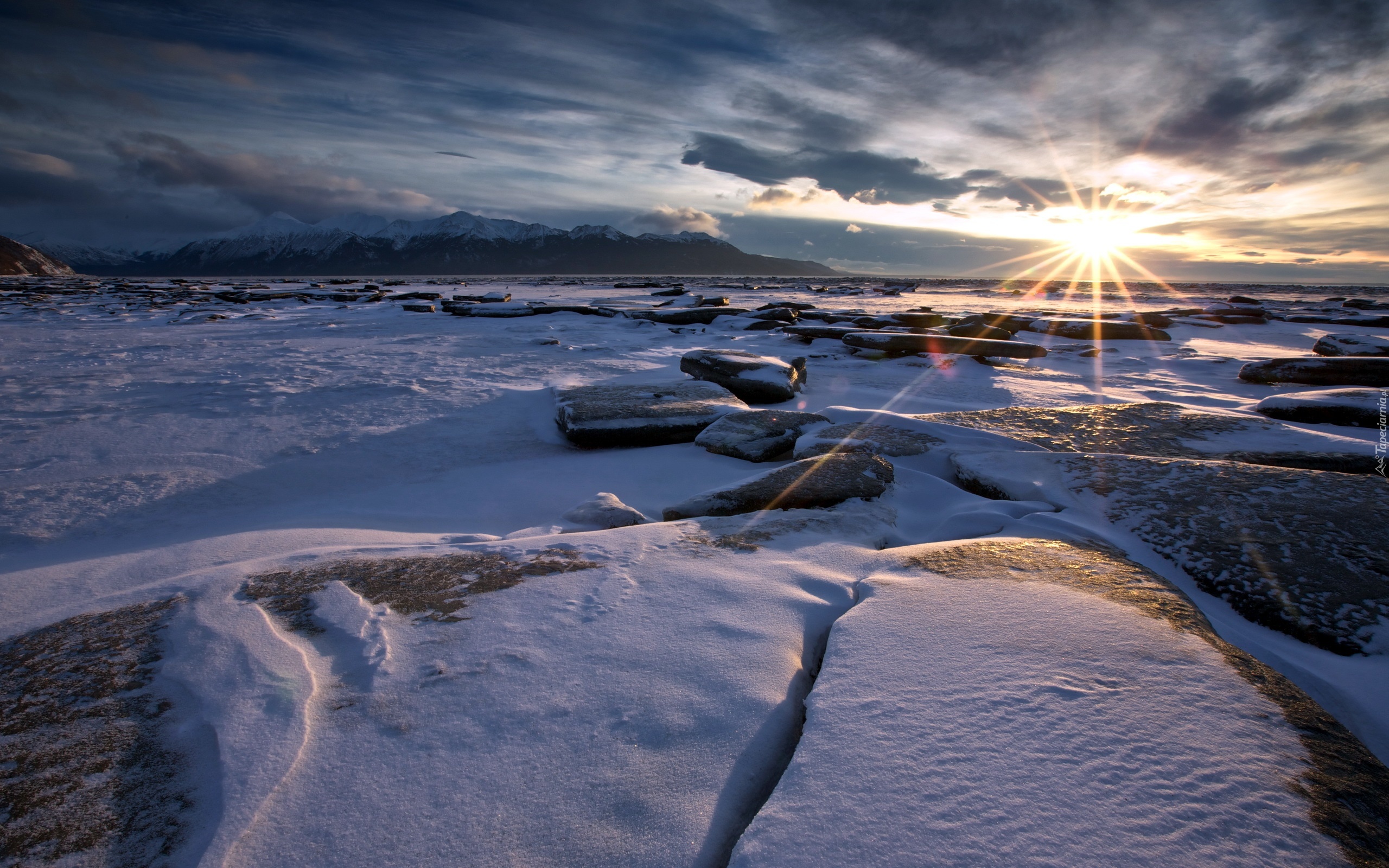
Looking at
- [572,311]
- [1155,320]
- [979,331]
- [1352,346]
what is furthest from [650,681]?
[1155,320]

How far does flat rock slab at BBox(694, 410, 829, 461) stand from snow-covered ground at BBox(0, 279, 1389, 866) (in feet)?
0.66

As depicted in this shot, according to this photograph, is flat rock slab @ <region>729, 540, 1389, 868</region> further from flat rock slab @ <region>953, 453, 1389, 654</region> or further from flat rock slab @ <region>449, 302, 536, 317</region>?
flat rock slab @ <region>449, 302, 536, 317</region>

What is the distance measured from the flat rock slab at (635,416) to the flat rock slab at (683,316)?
597cm

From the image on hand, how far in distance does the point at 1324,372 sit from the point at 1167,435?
417cm

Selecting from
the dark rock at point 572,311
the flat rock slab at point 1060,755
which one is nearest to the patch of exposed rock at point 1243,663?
the flat rock slab at point 1060,755

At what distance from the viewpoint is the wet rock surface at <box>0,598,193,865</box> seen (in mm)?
868

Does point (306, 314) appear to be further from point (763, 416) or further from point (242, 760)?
point (242, 760)

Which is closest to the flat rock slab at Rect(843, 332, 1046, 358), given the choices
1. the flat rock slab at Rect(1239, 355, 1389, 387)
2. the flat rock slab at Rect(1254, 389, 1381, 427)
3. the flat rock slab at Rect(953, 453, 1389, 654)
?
the flat rock slab at Rect(1239, 355, 1389, 387)

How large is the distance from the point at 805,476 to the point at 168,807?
2063 millimetres

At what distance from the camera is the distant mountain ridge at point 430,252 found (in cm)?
13750

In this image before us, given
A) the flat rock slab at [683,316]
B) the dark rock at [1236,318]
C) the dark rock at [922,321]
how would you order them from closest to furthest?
1. the dark rock at [922,321]
2. the flat rock slab at [683,316]
3. the dark rock at [1236,318]

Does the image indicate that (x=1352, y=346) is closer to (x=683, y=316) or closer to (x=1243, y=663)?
(x=683, y=316)

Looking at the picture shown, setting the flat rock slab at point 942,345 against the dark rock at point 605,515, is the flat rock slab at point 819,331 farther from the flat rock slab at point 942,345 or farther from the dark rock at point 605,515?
the dark rock at point 605,515

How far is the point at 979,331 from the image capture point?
8.24m
